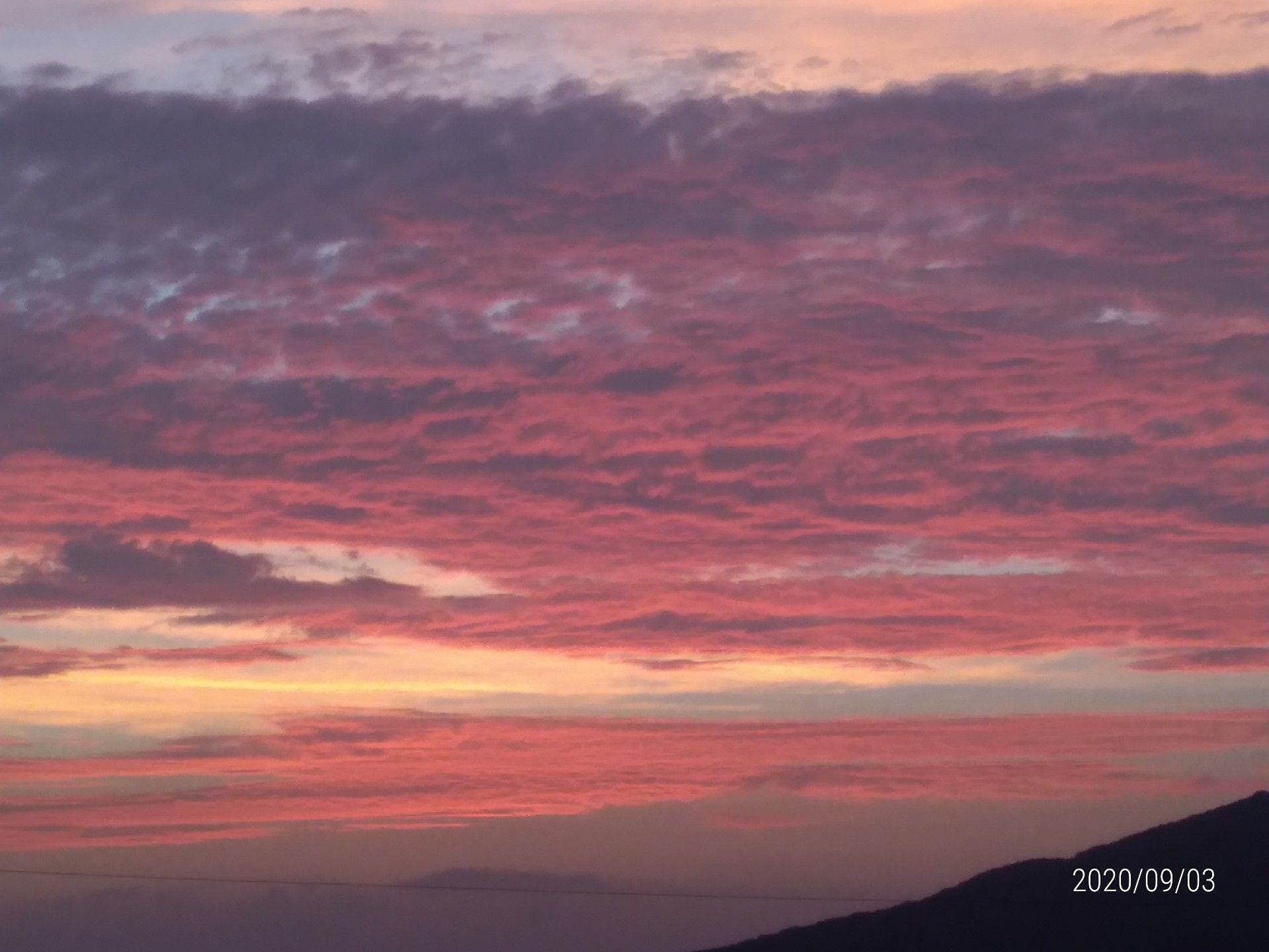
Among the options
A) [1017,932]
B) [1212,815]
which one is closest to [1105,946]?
[1017,932]

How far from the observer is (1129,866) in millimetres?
74750

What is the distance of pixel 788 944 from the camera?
259 ft

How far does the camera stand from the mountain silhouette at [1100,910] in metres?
67.4

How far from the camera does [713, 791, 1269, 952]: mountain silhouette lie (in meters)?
67.4

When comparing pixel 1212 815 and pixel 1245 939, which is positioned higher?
pixel 1212 815

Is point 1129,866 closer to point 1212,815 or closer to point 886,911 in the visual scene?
point 1212,815

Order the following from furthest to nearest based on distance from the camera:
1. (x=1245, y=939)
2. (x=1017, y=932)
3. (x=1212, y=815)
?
1. (x=1212, y=815)
2. (x=1017, y=932)
3. (x=1245, y=939)

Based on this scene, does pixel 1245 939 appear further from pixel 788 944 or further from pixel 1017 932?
pixel 788 944

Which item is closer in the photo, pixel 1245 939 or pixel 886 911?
pixel 1245 939

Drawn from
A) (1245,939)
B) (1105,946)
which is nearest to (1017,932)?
(1105,946)

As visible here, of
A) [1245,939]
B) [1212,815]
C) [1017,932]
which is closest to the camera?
[1245,939]

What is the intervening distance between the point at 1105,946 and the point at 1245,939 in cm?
565

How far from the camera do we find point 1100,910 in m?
71.2

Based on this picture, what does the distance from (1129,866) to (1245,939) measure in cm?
936
